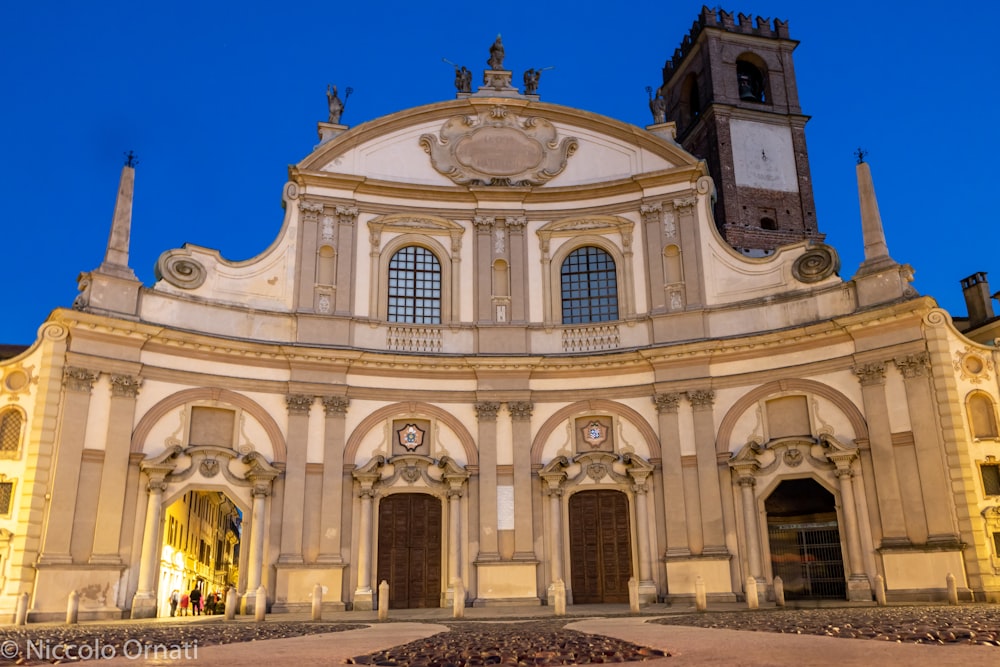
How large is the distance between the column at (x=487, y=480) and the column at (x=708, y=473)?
514 centimetres

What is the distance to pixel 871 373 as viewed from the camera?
824 inches

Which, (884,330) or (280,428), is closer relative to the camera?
(884,330)

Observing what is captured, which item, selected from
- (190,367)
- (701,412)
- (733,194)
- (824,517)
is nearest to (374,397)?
(190,367)

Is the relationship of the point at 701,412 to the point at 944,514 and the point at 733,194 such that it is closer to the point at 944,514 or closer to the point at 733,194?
the point at 944,514

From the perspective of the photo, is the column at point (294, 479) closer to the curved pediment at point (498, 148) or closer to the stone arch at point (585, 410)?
the stone arch at point (585, 410)

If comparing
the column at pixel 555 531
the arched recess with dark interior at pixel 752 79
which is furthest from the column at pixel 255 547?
the arched recess with dark interior at pixel 752 79

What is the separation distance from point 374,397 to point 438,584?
5.04 m

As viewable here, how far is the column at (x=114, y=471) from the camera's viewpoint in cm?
1950

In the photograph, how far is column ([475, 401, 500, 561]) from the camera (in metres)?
22.3

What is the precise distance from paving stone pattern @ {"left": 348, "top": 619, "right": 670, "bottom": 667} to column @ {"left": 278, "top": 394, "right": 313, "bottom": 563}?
455 inches

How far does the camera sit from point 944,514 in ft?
63.2

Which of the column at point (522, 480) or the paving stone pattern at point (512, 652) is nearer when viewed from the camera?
the paving stone pattern at point (512, 652)

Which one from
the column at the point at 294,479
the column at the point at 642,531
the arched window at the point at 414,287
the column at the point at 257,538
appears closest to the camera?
the column at the point at 257,538

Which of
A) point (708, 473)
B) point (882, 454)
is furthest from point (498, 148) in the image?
point (882, 454)
